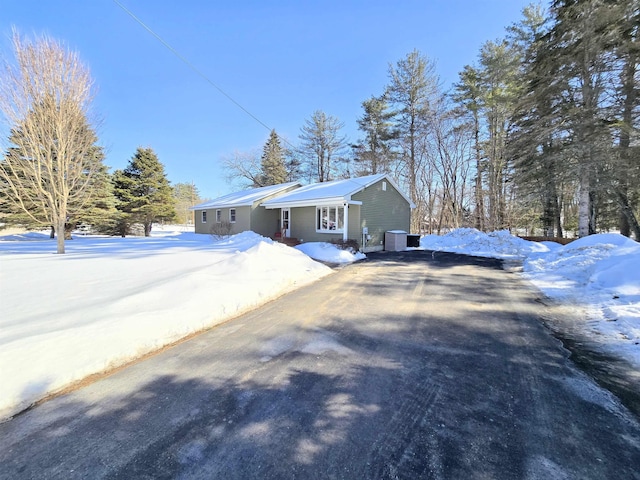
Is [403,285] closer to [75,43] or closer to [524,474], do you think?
[524,474]

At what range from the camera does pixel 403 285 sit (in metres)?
6.90

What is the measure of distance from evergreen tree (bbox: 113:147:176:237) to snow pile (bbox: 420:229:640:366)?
89.3ft

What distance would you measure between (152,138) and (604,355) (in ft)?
101

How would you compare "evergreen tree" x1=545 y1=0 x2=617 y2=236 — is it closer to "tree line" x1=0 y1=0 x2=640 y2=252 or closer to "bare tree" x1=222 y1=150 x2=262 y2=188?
"tree line" x1=0 y1=0 x2=640 y2=252

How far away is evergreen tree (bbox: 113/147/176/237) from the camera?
24.5 meters

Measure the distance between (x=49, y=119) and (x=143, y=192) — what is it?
→ 17.9 metres

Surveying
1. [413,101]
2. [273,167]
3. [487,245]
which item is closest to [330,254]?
[487,245]

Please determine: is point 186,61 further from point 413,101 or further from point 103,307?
point 413,101

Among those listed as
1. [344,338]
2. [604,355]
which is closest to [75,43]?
[344,338]

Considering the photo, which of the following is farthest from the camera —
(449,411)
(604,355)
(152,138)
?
(152,138)

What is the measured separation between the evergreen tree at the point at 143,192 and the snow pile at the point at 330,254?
18.9m

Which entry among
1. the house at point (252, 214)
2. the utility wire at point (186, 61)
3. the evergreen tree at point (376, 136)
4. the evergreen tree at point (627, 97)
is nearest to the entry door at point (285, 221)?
the house at point (252, 214)

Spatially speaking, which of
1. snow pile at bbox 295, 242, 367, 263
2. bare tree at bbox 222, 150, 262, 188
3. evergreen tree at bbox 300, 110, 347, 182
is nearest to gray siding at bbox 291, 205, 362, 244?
snow pile at bbox 295, 242, 367, 263

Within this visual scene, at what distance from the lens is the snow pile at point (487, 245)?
42.1 ft
